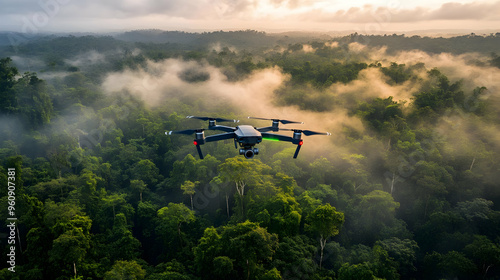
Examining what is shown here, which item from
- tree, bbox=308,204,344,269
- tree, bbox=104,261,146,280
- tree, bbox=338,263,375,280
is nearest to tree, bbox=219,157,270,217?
tree, bbox=308,204,344,269

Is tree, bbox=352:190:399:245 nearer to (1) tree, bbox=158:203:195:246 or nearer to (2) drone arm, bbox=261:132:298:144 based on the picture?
(1) tree, bbox=158:203:195:246

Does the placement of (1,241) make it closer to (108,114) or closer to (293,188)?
(293,188)

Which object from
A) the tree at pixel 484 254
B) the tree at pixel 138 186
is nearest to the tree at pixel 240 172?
the tree at pixel 138 186

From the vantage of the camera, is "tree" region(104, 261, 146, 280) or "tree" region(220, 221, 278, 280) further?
"tree" region(220, 221, 278, 280)

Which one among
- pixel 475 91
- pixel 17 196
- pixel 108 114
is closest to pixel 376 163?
pixel 475 91

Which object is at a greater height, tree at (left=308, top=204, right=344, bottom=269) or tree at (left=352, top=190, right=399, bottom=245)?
tree at (left=308, top=204, right=344, bottom=269)

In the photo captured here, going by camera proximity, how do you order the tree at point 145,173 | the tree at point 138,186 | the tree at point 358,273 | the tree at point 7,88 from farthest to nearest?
the tree at point 7,88, the tree at point 145,173, the tree at point 138,186, the tree at point 358,273

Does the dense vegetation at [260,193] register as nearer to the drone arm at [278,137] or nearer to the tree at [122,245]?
the tree at [122,245]

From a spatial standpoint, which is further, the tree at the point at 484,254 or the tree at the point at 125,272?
the tree at the point at 484,254

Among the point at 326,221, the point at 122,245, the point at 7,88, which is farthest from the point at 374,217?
the point at 7,88
